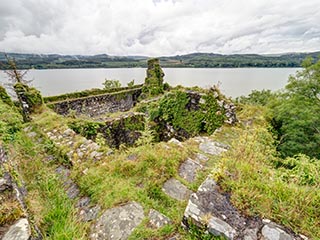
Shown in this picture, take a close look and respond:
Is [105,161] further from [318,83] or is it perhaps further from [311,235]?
[318,83]

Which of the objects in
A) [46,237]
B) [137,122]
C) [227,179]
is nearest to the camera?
[46,237]

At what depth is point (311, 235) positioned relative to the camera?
2.13 meters

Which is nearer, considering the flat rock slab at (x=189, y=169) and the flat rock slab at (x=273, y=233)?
the flat rock slab at (x=273, y=233)

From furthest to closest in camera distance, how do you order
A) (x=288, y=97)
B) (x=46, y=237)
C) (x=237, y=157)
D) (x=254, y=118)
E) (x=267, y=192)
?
(x=288, y=97)
(x=254, y=118)
(x=237, y=157)
(x=267, y=192)
(x=46, y=237)

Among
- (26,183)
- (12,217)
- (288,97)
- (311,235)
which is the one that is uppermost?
(12,217)

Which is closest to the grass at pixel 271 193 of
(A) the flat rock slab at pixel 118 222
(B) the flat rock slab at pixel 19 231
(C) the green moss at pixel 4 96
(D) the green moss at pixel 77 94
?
(A) the flat rock slab at pixel 118 222

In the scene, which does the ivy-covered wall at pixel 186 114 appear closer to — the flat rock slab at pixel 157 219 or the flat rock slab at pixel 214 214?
the flat rock slab at pixel 214 214

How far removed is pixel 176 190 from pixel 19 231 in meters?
2.20

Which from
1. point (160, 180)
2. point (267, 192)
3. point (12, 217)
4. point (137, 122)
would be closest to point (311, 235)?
point (267, 192)

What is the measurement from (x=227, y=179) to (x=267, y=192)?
530mm

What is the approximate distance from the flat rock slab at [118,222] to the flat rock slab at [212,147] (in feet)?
9.32

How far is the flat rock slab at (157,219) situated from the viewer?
8.66 ft

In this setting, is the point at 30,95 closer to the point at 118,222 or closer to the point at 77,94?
the point at 77,94

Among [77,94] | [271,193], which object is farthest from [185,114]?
[77,94]
